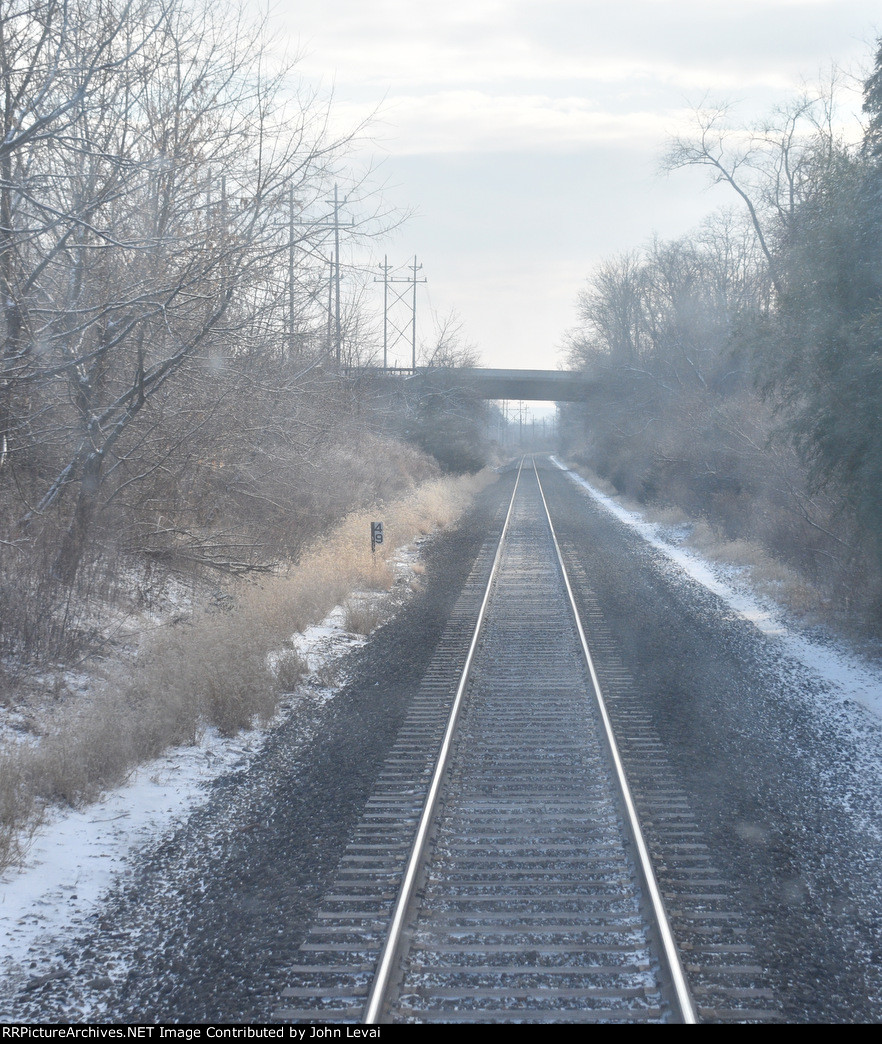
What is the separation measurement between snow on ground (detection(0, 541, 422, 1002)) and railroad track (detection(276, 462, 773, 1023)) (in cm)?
142

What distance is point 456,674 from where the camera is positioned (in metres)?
9.78

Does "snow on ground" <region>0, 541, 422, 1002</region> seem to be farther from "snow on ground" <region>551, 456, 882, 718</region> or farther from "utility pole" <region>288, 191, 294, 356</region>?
"snow on ground" <region>551, 456, 882, 718</region>

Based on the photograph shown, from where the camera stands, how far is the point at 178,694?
786 centimetres

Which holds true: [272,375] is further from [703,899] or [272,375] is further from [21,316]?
[703,899]

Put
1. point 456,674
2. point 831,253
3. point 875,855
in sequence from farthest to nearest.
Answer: point 831,253, point 456,674, point 875,855

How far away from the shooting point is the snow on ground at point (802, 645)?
9266 mm

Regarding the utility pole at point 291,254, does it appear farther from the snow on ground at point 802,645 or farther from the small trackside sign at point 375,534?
the snow on ground at point 802,645

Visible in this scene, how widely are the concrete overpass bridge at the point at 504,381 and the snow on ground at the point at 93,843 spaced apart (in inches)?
1326

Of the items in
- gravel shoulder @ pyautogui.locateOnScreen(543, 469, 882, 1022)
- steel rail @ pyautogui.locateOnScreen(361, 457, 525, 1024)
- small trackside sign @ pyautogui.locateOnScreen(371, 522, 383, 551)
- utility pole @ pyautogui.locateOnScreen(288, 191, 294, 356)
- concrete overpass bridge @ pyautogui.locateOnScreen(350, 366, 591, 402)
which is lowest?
gravel shoulder @ pyautogui.locateOnScreen(543, 469, 882, 1022)

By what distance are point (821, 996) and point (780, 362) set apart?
1092 centimetres

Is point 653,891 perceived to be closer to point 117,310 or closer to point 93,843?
point 93,843

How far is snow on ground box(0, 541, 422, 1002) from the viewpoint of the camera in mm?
4523

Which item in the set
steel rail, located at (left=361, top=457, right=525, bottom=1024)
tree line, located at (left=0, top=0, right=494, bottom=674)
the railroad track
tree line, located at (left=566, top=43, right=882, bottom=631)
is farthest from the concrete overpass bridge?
the railroad track
